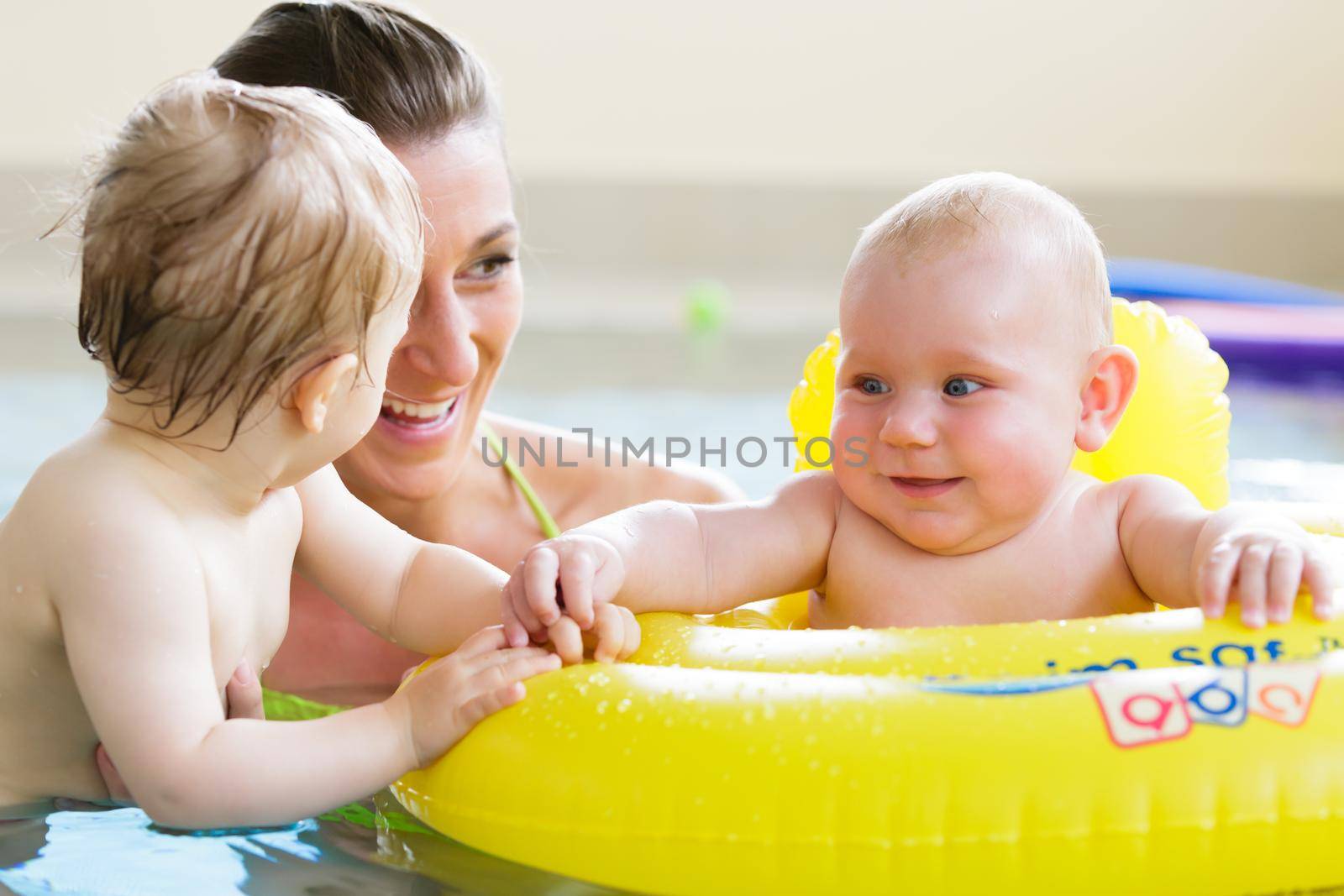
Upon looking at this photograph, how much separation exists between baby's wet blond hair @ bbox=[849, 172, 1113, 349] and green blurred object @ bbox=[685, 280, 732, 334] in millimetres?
5046

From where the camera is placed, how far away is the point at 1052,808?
1.28 meters

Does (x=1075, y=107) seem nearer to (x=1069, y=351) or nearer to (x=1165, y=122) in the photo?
(x=1165, y=122)

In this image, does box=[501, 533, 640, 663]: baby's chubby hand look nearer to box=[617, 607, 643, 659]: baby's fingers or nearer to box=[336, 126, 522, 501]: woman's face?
box=[617, 607, 643, 659]: baby's fingers

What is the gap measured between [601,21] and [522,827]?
633 cm

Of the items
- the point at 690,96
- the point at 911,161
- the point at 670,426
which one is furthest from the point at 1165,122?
the point at 670,426

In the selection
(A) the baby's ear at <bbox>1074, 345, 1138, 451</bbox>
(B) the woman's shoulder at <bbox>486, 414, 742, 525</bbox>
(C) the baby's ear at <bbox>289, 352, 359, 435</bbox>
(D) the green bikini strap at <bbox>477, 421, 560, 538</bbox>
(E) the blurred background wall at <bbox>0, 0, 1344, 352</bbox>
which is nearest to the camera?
(C) the baby's ear at <bbox>289, 352, 359, 435</bbox>

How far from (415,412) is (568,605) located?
27.2 inches

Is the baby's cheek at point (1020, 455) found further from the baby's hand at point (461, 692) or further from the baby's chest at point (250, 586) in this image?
the baby's chest at point (250, 586)

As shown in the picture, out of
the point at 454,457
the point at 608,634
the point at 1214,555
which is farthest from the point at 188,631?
the point at 1214,555

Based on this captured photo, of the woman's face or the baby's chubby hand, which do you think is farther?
the woman's face

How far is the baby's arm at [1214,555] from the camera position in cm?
149

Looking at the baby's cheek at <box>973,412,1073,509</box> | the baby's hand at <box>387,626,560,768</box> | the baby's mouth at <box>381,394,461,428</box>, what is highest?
the baby's cheek at <box>973,412,1073,509</box>

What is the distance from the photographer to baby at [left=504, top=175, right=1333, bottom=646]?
1.70 metres

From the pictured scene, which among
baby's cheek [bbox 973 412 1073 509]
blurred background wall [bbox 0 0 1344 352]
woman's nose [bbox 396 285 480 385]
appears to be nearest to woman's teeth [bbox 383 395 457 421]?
woman's nose [bbox 396 285 480 385]
